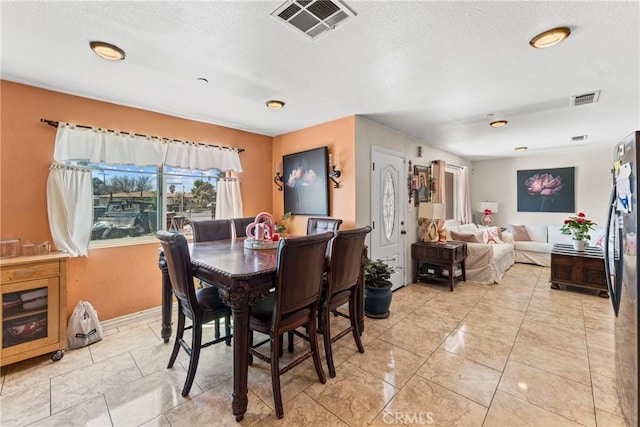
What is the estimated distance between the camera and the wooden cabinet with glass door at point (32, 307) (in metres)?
2.08

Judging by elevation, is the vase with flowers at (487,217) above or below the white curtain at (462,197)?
below

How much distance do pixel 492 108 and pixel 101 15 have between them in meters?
3.59

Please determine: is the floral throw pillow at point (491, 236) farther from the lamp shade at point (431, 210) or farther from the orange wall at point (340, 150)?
the orange wall at point (340, 150)

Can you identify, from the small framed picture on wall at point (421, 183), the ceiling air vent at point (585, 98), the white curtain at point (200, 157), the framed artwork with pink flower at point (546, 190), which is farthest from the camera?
the framed artwork with pink flower at point (546, 190)

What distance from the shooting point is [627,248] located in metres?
1.54

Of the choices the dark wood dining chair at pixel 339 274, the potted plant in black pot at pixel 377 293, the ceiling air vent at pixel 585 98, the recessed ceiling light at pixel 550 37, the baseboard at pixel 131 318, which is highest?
the ceiling air vent at pixel 585 98

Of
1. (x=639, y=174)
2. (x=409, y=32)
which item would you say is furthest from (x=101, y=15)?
(x=639, y=174)

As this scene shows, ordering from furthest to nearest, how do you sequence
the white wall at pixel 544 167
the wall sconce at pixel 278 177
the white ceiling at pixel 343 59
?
the white wall at pixel 544 167 < the wall sconce at pixel 278 177 < the white ceiling at pixel 343 59

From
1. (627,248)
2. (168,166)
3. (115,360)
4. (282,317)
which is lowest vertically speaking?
(115,360)

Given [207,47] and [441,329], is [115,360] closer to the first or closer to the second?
[207,47]

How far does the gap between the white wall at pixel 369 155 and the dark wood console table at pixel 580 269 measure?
79.7 inches

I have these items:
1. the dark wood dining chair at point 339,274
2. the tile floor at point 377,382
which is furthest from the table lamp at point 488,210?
the dark wood dining chair at point 339,274

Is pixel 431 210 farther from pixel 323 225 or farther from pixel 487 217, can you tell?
pixel 487 217

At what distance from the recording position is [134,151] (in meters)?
2.96
